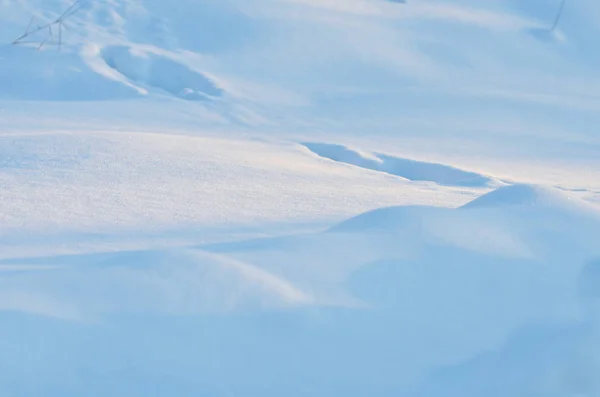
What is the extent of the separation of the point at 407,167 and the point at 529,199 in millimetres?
2043

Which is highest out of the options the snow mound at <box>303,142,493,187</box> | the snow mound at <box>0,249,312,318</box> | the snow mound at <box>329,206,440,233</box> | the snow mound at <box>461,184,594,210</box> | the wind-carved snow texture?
the snow mound at <box>461,184,594,210</box>

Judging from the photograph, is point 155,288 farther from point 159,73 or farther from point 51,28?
point 51,28

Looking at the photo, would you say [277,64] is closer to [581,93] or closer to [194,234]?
[581,93]

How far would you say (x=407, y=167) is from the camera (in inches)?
165

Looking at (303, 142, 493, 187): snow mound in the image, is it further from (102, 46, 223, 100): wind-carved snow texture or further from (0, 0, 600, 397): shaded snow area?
(102, 46, 223, 100): wind-carved snow texture

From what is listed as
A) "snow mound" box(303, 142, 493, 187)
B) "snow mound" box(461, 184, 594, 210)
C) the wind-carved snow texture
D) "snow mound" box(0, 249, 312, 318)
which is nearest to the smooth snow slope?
"snow mound" box(0, 249, 312, 318)

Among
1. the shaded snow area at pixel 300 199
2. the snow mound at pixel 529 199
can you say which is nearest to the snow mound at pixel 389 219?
the shaded snow area at pixel 300 199

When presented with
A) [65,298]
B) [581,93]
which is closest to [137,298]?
[65,298]

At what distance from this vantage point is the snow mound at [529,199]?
213 centimetres

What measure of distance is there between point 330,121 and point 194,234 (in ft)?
8.66

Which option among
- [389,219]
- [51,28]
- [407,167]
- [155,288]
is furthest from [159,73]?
[155,288]

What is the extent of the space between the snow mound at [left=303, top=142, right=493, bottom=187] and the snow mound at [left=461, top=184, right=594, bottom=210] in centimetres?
175

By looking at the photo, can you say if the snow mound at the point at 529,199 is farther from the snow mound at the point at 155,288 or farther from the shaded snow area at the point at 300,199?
the snow mound at the point at 155,288

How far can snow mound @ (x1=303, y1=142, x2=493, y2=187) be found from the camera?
4051mm
